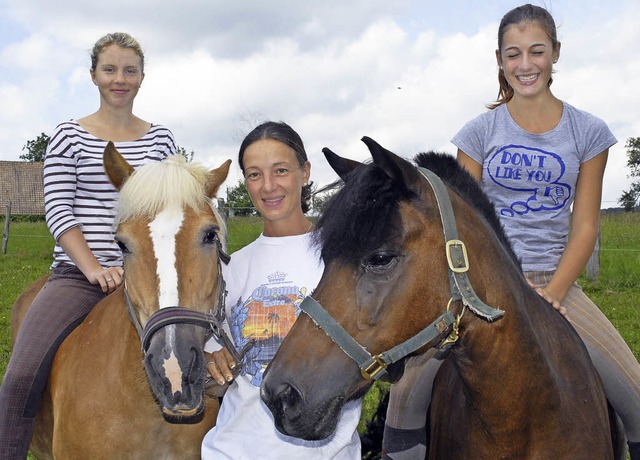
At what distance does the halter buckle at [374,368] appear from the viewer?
7.04ft

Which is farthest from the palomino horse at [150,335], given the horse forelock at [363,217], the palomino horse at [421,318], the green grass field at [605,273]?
the green grass field at [605,273]

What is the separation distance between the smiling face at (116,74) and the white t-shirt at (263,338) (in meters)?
1.45

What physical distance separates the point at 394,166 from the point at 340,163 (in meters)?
0.45

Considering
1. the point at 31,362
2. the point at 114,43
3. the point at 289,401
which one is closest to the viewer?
the point at 289,401

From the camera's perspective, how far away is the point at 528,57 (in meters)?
3.22

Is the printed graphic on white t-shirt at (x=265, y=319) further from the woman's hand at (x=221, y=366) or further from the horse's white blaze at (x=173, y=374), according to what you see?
the horse's white blaze at (x=173, y=374)

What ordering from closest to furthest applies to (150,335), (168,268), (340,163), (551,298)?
(340,163), (150,335), (168,268), (551,298)

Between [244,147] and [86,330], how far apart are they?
4.34 ft

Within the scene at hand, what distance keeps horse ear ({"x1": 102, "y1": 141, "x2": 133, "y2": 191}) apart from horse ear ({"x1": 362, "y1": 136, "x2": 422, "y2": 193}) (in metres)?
1.66

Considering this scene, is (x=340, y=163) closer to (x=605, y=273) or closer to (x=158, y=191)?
(x=158, y=191)

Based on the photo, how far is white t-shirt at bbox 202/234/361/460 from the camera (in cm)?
271

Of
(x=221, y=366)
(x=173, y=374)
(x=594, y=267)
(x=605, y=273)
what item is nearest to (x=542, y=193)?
(x=221, y=366)

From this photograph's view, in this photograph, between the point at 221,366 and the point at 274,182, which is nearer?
the point at 221,366

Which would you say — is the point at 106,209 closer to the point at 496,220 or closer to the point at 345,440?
the point at 345,440
